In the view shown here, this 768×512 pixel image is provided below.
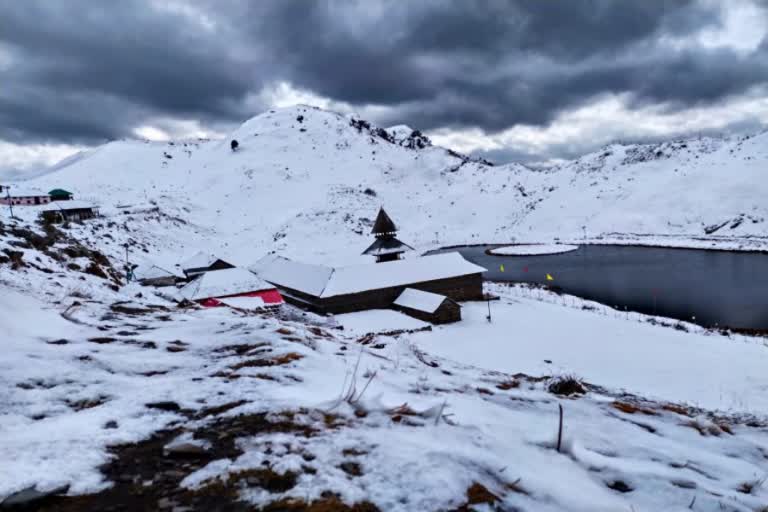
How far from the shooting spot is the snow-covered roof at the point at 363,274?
108 ft

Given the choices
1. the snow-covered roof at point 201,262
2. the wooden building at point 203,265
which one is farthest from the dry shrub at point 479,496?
the snow-covered roof at point 201,262

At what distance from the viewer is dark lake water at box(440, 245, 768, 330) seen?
32.4 metres

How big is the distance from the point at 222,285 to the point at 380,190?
7930 cm

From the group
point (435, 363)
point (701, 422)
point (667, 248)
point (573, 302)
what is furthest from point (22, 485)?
point (667, 248)

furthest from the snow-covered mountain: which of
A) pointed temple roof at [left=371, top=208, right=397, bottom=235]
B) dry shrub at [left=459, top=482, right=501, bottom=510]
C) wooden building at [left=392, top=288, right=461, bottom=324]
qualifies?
dry shrub at [left=459, top=482, right=501, bottom=510]

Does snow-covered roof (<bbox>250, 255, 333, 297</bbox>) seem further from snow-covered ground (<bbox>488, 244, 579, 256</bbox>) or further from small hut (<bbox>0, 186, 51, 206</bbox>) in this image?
small hut (<bbox>0, 186, 51, 206</bbox>)

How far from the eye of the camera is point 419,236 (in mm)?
88812

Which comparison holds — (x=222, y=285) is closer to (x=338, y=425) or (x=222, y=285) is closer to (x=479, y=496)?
(x=338, y=425)

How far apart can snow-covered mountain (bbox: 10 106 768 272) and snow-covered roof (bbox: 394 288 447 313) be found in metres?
28.3

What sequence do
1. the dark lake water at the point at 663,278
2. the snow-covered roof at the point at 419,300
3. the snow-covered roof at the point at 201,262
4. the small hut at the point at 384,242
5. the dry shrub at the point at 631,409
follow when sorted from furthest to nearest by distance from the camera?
the snow-covered roof at the point at 201,262, the small hut at the point at 384,242, the dark lake water at the point at 663,278, the snow-covered roof at the point at 419,300, the dry shrub at the point at 631,409

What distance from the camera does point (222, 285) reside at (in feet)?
92.3

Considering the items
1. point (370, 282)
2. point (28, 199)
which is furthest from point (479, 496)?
point (28, 199)

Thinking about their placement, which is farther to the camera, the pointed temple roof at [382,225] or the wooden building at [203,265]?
the pointed temple roof at [382,225]

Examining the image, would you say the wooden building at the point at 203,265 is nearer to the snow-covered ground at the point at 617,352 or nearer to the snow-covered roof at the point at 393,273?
the snow-covered roof at the point at 393,273
